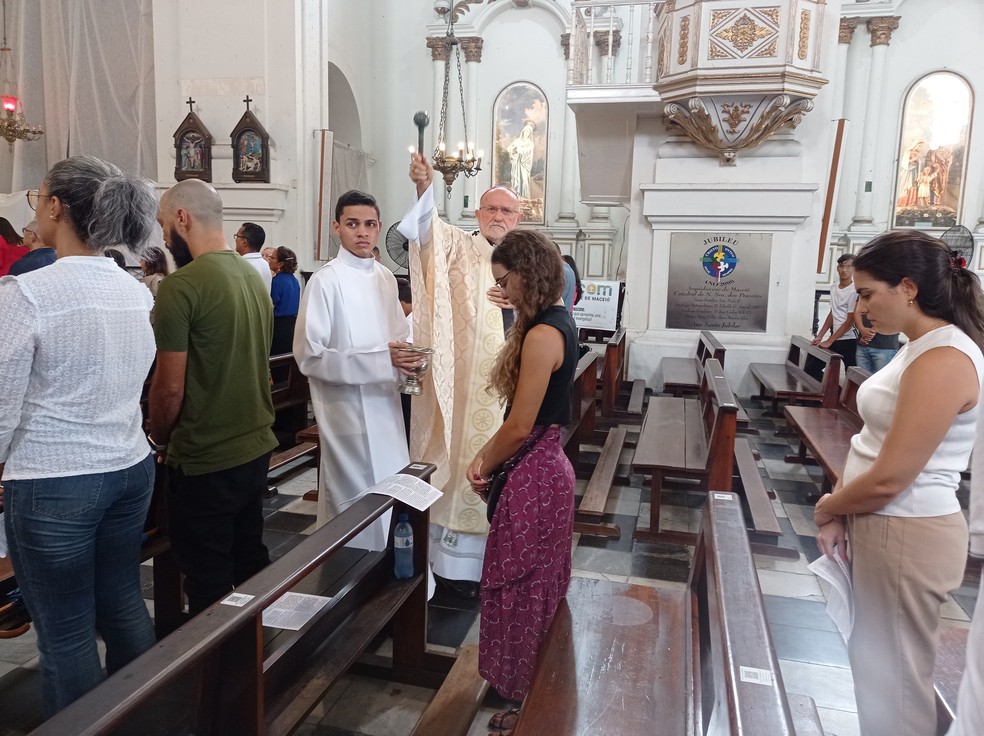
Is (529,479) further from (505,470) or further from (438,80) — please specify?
(438,80)

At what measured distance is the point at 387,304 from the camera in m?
3.17

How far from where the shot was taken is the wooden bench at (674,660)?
1.31 metres

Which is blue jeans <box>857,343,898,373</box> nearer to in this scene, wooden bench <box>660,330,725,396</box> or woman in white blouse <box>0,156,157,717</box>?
wooden bench <box>660,330,725,396</box>

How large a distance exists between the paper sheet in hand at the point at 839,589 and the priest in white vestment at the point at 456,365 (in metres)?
1.61

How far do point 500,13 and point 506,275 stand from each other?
1245cm

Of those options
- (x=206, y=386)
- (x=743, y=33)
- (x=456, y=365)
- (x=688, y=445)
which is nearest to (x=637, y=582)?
(x=688, y=445)

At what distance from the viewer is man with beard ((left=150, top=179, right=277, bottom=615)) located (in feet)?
7.17

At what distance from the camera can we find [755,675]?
50.6 inches

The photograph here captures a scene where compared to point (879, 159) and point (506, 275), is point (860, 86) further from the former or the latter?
point (506, 275)

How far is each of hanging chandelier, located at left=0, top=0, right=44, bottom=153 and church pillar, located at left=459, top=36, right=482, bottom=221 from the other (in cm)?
669

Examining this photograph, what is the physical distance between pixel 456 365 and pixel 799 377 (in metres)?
4.06

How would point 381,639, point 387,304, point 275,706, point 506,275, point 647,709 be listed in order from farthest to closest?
point 387,304 < point 381,639 < point 506,275 < point 275,706 < point 647,709

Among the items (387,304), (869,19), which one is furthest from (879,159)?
(387,304)

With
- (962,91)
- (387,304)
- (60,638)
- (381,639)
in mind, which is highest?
(962,91)
